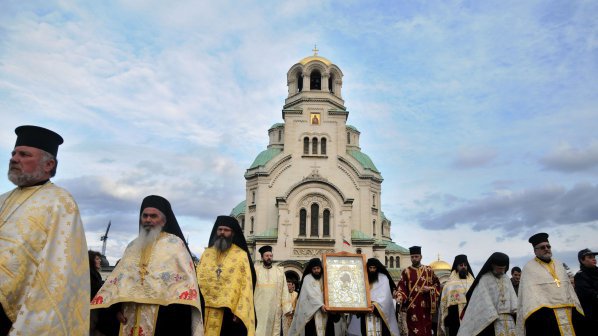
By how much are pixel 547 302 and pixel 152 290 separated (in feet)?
17.1

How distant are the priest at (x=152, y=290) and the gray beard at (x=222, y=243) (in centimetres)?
152

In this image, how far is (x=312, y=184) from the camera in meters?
35.4

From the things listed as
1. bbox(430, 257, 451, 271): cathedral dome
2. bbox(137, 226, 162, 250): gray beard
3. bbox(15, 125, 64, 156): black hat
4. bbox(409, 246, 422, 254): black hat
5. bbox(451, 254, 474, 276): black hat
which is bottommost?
bbox(137, 226, 162, 250): gray beard

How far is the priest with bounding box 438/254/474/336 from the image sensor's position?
945 centimetres

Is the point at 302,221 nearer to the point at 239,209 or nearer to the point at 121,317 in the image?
the point at 239,209

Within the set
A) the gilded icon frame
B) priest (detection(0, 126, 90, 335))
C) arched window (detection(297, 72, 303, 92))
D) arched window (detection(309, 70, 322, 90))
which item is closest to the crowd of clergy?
priest (detection(0, 126, 90, 335))

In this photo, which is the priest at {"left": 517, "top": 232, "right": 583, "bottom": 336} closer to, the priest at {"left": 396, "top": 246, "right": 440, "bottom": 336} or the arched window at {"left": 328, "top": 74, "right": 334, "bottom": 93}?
the priest at {"left": 396, "top": 246, "right": 440, "bottom": 336}

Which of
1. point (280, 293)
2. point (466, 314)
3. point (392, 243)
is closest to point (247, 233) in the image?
point (392, 243)

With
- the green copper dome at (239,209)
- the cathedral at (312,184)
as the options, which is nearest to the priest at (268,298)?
the cathedral at (312,184)

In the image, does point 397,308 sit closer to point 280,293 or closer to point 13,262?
point 280,293

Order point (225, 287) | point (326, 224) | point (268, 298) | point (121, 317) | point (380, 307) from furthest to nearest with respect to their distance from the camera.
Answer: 1. point (326, 224)
2. point (268, 298)
3. point (380, 307)
4. point (225, 287)
5. point (121, 317)

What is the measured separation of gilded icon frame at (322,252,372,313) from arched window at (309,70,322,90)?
3208 cm

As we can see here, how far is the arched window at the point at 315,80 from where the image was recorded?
136ft

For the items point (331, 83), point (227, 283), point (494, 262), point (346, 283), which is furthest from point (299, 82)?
point (227, 283)
